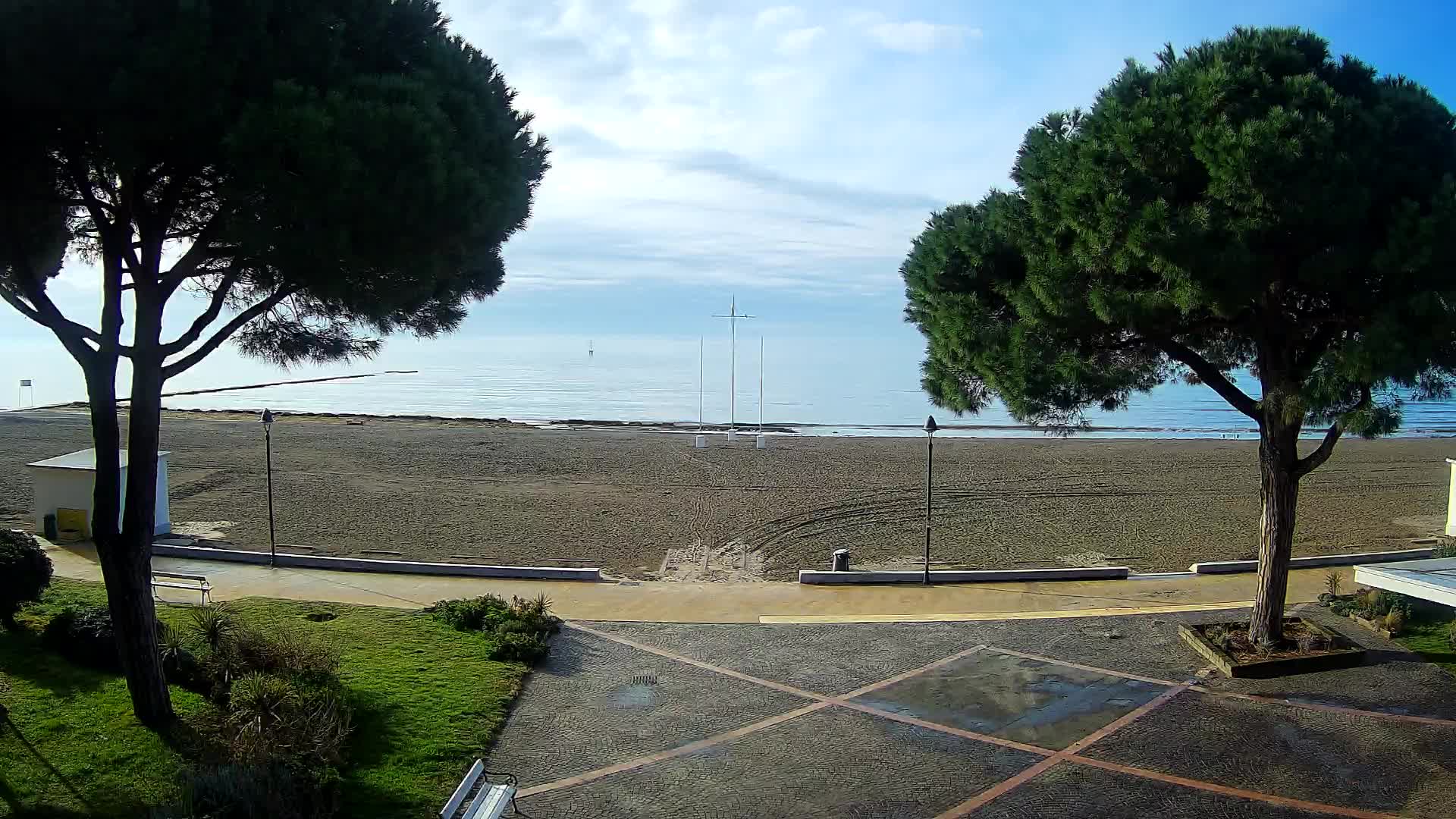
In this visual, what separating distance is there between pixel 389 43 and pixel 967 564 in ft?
44.3

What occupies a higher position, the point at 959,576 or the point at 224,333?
the point at 224,333

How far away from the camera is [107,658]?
336 inches

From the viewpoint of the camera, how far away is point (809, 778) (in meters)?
7.50

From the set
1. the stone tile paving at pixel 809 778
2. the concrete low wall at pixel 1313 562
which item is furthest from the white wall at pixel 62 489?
the concrete low wall at pixel 1313 562

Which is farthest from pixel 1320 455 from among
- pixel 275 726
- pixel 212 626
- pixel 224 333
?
pixel 212 626

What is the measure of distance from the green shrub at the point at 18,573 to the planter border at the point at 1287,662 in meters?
12.0

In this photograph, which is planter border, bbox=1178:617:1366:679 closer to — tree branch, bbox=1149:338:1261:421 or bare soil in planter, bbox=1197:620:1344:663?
bare soil in planter, bbox=1197:620:1344:663

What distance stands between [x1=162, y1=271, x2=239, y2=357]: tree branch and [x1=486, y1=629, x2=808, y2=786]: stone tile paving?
4.00 metres

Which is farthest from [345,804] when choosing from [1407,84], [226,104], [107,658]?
[1407,84]

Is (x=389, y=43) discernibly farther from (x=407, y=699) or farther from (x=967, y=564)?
(x=967, y=564)

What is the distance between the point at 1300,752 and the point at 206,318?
30.9 feet

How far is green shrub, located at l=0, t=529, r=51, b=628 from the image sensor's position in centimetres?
916

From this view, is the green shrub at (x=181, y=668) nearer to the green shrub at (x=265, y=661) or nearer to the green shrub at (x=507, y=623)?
the green shrub at (x=265, y=661)

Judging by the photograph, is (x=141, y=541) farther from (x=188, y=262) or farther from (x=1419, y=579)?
(x=1419, y=579)
